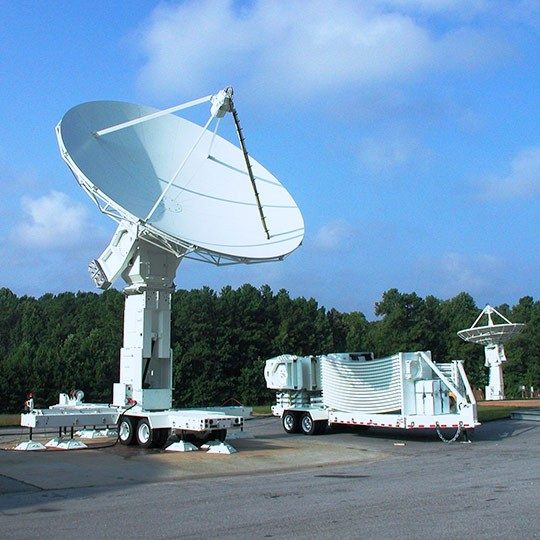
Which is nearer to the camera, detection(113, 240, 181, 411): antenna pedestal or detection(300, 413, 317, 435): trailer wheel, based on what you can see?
detection(113, 240, 181, 411): antenna pedestal

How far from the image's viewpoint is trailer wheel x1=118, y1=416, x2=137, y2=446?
20.6 metres

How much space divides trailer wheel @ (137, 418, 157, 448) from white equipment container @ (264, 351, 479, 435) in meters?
7.19

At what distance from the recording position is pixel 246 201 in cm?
2323

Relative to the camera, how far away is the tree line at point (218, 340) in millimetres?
57875

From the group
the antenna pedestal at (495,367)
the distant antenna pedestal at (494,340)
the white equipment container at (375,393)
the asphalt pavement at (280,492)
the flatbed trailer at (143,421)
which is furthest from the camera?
the antenna pedestal at (495,367)

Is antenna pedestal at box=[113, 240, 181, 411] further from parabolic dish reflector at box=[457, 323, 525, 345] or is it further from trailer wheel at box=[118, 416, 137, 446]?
parabolic dish reflector at box=[457, 323, 525, 345]

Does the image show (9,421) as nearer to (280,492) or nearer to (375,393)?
(375,393)

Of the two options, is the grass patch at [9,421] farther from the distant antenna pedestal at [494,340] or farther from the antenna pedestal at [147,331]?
the distant antenna pedestal at [494,340]

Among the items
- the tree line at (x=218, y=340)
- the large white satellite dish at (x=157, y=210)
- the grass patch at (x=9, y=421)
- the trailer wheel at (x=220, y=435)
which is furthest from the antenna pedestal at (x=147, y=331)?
the tree line at (x=218, y=340)

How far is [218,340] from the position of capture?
72.8 m

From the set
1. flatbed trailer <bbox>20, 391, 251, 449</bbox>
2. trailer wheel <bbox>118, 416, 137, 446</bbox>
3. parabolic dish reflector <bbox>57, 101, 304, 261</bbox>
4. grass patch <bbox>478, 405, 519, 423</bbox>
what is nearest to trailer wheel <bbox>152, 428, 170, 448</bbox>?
flatbed trailer <bbox>20, 391, 251, 449</bbox>

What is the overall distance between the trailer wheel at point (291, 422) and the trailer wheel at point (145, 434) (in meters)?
7.68

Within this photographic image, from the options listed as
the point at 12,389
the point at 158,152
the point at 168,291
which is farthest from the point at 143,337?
the point at 12,389

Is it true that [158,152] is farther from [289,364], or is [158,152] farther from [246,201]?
[289,364]
